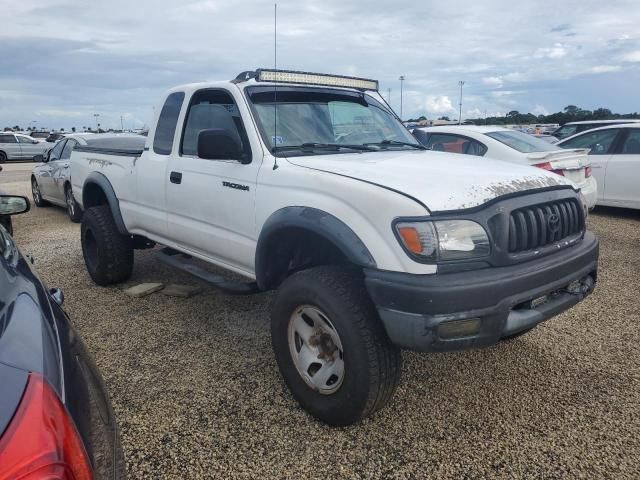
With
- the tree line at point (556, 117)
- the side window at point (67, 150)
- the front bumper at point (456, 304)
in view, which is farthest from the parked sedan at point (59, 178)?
the tree line at point (556, 117)

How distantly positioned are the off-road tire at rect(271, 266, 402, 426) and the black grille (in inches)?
31.2

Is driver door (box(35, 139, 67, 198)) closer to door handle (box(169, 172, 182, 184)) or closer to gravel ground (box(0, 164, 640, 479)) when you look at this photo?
gravel ground (box(0, 164, 640, 479))

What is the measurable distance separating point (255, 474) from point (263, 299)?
2.52 m

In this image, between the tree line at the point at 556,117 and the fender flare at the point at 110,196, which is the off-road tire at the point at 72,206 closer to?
the fender flare at the point at 110,196

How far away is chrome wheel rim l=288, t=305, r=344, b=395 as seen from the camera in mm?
2787

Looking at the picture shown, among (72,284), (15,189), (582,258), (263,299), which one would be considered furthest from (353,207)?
(15,189)

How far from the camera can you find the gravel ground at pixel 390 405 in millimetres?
2568

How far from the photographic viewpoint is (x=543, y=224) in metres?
2.74

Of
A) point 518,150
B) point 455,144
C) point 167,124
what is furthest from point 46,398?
point 455,144

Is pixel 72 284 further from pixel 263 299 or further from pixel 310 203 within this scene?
pixel 310 203

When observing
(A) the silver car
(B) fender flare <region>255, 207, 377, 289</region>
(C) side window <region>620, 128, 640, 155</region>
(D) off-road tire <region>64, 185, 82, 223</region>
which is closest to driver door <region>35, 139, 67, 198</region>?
(D) off-road tire <region>64, 185, 82, 223</region>

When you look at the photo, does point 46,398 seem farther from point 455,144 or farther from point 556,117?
point 556,117

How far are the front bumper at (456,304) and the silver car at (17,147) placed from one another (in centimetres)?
2771

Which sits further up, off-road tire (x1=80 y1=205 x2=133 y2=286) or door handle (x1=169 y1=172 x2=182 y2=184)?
door handle (x1=169 y1=172 x2=182 y2=184)
